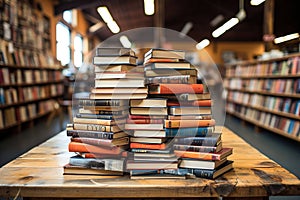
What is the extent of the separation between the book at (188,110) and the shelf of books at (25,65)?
14.1ft

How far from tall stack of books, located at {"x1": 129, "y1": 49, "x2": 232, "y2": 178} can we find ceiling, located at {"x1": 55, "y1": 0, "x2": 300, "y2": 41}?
6211 mm

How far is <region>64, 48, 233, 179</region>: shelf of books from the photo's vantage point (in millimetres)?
1206

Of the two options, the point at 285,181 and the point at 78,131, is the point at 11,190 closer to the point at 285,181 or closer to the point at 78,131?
the point at 78,131

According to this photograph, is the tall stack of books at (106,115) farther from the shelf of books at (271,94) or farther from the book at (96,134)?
the shelf of books at (271,94)

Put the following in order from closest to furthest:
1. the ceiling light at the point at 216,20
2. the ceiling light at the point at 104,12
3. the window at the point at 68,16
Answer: the ceiling light at the point at 104,12
the window at the point at 68,16
the ceiling light at the point at 216,20

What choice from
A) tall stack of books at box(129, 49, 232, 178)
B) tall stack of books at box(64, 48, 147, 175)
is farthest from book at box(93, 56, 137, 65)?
tall stack of books at box(129, 49, 232, 178)

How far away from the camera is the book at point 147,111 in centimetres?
126

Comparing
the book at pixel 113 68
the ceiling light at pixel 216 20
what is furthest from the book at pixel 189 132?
the ceiling light at pixel 216 20

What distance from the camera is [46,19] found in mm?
8305

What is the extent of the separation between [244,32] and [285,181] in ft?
45.6

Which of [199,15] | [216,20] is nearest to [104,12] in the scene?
[199,15]

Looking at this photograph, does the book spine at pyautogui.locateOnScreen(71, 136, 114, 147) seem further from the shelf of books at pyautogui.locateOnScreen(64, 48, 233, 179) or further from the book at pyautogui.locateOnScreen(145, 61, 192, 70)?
the book at pyautogui.locateOnScreen(145, 61, 192, 70)

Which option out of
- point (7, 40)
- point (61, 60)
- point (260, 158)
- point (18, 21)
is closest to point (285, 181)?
point (260, 158)

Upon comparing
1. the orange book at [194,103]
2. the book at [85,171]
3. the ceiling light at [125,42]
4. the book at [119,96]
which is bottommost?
the book at [85,171]
